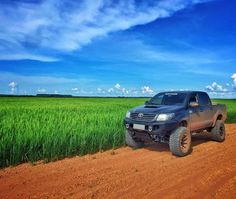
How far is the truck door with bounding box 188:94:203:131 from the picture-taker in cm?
1069

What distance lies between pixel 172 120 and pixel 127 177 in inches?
123

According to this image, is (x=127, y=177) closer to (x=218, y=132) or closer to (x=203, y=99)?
(x=203, y=99)

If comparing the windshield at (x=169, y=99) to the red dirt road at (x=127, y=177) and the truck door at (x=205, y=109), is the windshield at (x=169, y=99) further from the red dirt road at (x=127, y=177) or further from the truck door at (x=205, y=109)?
the red dirt road at (x=127, y=177)

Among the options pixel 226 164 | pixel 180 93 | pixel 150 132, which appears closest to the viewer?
pixel 226 164

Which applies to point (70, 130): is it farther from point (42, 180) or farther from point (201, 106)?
point (201, 106)

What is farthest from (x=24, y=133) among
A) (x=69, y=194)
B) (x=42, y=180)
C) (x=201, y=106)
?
(x=201, y=106)

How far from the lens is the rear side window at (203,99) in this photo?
1170 centimetres

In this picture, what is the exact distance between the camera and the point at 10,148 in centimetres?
839

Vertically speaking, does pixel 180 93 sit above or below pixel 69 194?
above

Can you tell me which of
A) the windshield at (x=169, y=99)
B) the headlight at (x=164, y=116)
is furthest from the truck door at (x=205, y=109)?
the headlight at (x=164, y=116)

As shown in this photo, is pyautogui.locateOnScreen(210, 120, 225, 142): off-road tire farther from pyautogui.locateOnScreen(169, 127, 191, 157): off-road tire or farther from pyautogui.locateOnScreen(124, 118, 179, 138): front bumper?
pyautogui.locateOnScreen(124, 118, 179, 138): front bumper

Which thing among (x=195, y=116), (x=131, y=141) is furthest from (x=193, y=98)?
(x=131, y=141)

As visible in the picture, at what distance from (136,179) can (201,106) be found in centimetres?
543

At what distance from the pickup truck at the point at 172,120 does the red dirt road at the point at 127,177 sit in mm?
571
